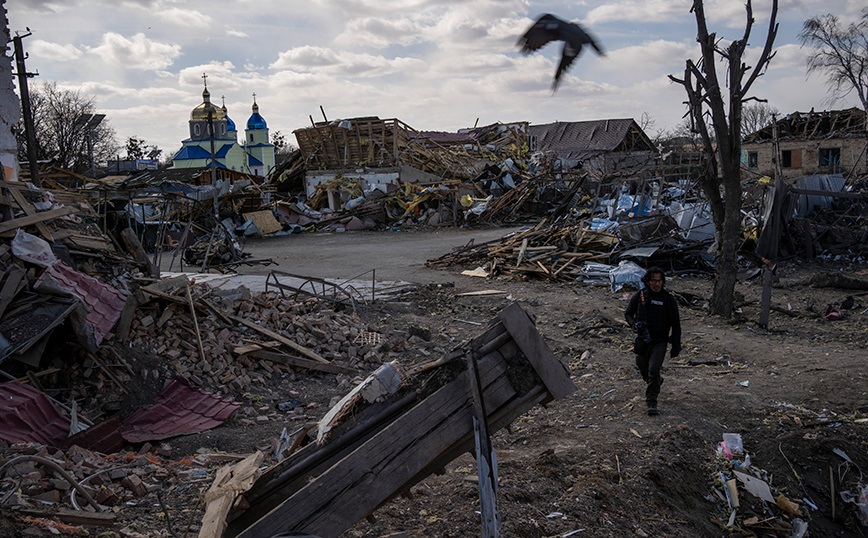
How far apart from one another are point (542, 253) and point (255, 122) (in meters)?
67.4

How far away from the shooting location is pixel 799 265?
14070 millimetres

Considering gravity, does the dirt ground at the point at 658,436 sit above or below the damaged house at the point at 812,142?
below

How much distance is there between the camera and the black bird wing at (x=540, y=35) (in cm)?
288

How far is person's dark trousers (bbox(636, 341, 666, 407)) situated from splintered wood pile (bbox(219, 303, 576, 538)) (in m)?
3.65

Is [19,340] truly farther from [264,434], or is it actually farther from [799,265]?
[799,265]

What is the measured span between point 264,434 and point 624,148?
45.9 metres

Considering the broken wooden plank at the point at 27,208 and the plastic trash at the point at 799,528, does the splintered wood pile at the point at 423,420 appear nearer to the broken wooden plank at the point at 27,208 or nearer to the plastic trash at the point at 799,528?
the plastic trash at the point at 799,528

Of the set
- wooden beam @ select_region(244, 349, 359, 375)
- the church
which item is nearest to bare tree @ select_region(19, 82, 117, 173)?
the church

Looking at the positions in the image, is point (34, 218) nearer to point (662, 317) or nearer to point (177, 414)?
point (177, 414)

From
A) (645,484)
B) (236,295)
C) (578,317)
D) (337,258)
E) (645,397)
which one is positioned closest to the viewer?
(645,484)

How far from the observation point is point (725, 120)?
378 inches

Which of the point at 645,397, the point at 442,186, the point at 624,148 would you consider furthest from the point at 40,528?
the point at 624,148

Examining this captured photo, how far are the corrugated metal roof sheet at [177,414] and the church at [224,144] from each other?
2063 inches

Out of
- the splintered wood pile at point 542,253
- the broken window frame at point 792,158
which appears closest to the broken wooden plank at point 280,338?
the splintered wood pile at point 542,253
